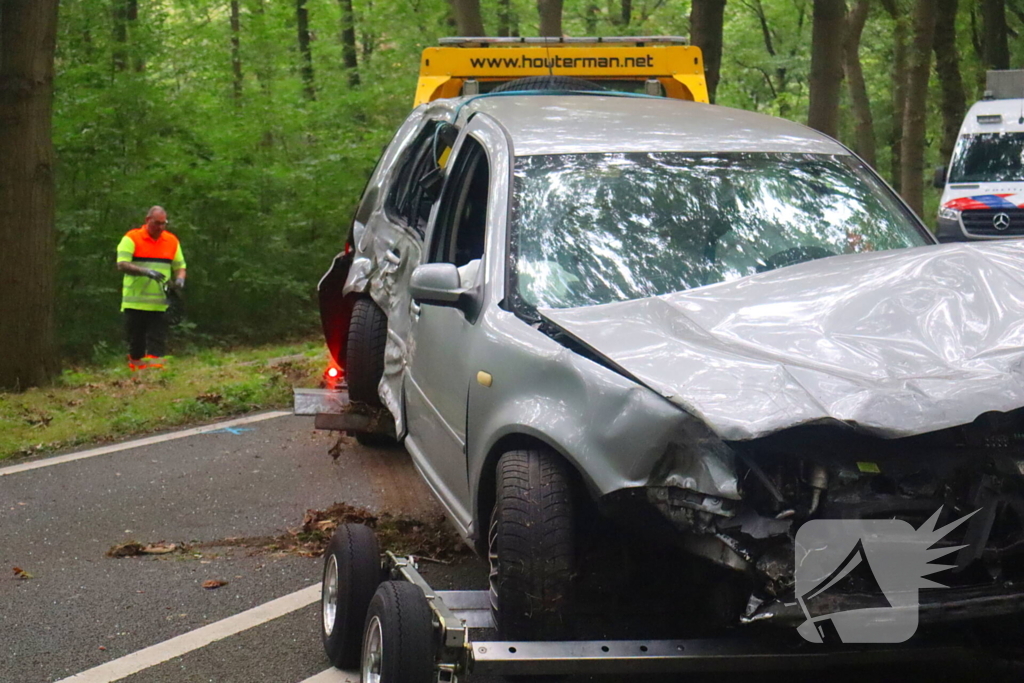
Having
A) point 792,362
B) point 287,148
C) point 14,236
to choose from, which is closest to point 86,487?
point 14,236

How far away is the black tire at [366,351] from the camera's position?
731 cm

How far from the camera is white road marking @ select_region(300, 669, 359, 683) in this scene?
450 cm

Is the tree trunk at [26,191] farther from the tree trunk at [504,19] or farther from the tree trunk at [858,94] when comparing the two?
the tree trunk at [858,94]

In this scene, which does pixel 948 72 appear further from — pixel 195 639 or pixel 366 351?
pixel 195 639

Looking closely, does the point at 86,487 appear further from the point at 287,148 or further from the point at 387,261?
the point at 287,148

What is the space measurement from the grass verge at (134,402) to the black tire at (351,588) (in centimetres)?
464

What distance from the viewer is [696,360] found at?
360cm

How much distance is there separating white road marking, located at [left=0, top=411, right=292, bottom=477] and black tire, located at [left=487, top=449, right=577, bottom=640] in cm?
529

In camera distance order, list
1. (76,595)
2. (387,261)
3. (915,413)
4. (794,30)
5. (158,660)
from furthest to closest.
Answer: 1. (794,30)
2. (387,261)
3. (76,595)
4. (158,660)
5. (915,413)

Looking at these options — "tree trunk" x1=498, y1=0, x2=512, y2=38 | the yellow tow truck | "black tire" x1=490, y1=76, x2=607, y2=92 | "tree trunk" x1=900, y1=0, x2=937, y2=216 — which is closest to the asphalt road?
"black tire" x1=490, y1=76, x2=607, y2=92

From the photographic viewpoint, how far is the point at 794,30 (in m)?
36.6

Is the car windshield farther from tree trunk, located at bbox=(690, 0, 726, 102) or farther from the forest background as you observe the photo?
the forest background

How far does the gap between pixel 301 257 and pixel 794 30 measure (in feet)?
69.6

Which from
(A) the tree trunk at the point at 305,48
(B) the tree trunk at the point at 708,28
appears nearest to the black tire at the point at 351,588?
(B) the tree trunk at the point at 708,28
